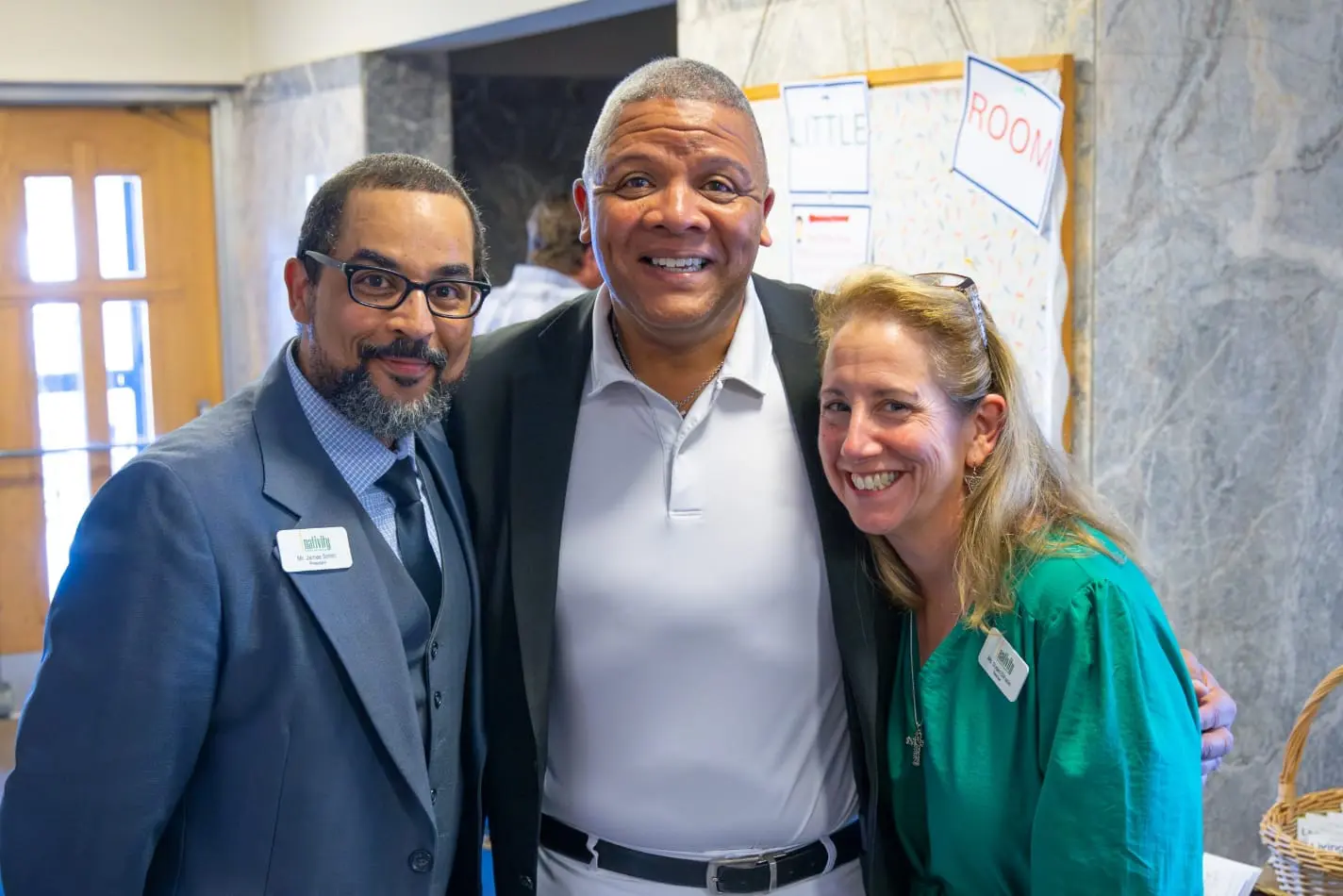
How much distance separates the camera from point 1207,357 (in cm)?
252

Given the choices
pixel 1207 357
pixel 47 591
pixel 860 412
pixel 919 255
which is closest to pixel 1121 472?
pixel 1207 357

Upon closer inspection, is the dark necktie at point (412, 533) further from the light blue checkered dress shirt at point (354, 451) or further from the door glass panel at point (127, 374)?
the door glass panel at point (127, 374)

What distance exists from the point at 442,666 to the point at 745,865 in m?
0.47

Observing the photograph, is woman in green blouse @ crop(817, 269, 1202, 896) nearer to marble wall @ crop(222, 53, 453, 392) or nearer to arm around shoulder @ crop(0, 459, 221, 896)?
arm around shoulder @ crop(0, 459, 221, 896)

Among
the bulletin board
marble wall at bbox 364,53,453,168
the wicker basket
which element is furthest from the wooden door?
the wicker basket

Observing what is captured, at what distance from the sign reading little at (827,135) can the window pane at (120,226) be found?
3.46 meters

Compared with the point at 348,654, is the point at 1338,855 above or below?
below

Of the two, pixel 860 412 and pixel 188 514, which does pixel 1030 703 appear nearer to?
pixel 860 412

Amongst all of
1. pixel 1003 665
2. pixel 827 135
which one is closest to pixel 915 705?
pixel 1003 665

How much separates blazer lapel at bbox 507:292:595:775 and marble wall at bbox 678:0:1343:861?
1.06m

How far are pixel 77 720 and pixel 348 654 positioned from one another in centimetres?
28

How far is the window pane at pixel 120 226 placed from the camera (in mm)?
5473

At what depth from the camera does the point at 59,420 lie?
5.46 metres

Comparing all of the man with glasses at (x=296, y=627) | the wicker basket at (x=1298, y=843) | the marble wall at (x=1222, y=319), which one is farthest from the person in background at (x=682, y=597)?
the marble wall at (x=1222, y=319)
